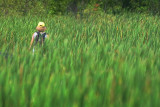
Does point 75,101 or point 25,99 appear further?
point 25,99

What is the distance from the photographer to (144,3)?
22.2 meters

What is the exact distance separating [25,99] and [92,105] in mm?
573

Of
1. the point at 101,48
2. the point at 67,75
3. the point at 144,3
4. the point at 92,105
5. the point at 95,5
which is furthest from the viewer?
the point at 95,5

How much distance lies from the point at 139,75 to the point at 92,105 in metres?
0.90

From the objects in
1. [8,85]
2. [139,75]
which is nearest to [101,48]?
[139,75]

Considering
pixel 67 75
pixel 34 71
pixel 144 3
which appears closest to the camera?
pixel 67 75

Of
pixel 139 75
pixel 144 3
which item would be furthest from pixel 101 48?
pixel 144 3

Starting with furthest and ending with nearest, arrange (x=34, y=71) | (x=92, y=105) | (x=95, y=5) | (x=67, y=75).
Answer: (x=95, y=5) < (x=34, y=71) < (x=67, y=75) < (x=92, y=105)

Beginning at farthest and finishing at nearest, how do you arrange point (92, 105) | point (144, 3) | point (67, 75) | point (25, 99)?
point (144, 3)
point (67, 75)
point (25, 99)
point (92, 105)

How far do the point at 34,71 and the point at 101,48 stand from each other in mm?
1787

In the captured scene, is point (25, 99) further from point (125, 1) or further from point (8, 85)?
point (125, 1)

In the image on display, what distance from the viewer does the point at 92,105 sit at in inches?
87.7

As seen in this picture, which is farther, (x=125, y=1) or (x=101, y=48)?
(x=125, y=1)

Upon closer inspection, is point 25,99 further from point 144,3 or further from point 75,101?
point 144,3
